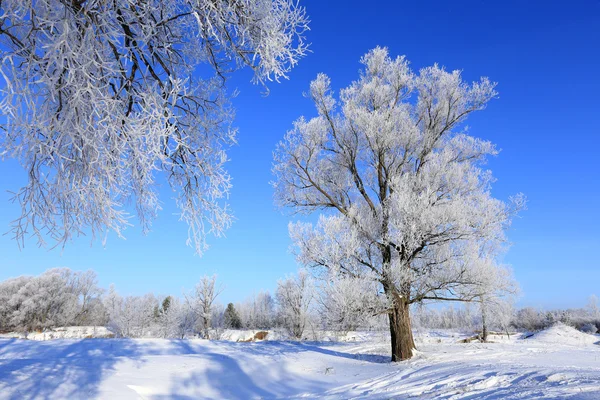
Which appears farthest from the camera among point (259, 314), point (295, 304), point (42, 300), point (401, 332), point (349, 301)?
point (259, 314)

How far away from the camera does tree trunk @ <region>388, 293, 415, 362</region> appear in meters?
9.77

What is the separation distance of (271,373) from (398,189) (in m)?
5.29

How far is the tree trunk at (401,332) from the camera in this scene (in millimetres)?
9773

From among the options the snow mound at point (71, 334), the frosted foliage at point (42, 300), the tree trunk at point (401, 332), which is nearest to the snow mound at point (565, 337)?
the tree trunk at point (401, 332)

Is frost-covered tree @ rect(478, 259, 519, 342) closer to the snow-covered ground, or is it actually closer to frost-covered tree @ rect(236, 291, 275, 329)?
the snow-covered ground

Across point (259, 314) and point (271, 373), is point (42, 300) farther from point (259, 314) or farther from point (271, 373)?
point (271, 373)

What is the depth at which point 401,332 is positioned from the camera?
988 centimetres

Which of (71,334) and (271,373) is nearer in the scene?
(271,373)

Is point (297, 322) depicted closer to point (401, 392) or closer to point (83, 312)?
point (401, 392)

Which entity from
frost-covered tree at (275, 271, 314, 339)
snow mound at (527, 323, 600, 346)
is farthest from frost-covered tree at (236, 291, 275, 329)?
snow mound at (527, 323, 600, 346)

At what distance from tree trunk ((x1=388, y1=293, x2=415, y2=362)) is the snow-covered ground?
0.39 m

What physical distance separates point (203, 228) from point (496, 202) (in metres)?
7.73

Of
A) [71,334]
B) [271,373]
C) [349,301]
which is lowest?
[271,373]

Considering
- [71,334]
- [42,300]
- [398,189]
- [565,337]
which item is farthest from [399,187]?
[42,300]
